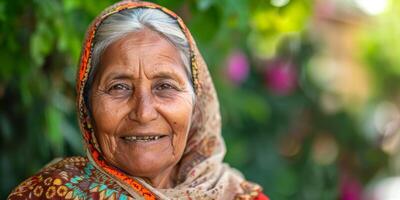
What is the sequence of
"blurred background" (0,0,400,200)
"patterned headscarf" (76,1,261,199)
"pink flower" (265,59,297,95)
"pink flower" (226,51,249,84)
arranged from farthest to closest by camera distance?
"pink flower" (265,59,297,95) → "pink flower" (226,51,249,84) → "blurred background" (0,0,400,200) → "patterned headscarf" (76,1,261,199)

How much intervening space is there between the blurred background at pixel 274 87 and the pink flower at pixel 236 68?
0.04 feet

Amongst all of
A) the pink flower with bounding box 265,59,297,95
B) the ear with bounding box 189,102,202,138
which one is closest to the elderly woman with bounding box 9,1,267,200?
the ear with bounding box 189,102,202,138

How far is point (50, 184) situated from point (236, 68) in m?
4.00

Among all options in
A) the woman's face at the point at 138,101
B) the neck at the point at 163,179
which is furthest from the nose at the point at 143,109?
the neck at the point at 163,179

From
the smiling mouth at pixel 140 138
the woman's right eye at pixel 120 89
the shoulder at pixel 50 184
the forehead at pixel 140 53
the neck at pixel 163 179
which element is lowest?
the neck at pixel 163 179

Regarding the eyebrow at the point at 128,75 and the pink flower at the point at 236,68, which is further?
the pink flower at the point at 236,68

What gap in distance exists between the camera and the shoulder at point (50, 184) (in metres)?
3.55

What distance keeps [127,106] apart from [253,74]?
478cm

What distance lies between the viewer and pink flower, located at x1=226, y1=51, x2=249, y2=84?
292 inches

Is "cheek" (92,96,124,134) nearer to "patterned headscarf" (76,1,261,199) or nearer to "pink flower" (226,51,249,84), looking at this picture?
"patterned headscarf" (76,1,261,199)

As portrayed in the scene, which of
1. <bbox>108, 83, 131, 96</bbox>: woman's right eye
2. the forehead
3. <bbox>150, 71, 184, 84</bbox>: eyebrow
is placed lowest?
<bbox>108, 83, 131, 96</bbox>: woman's right eye

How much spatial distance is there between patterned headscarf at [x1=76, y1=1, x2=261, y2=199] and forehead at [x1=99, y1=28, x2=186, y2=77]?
80mm

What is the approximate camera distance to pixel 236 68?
746 cm

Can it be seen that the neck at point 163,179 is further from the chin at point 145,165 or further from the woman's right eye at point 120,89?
the woman's right eye at point 120,89
